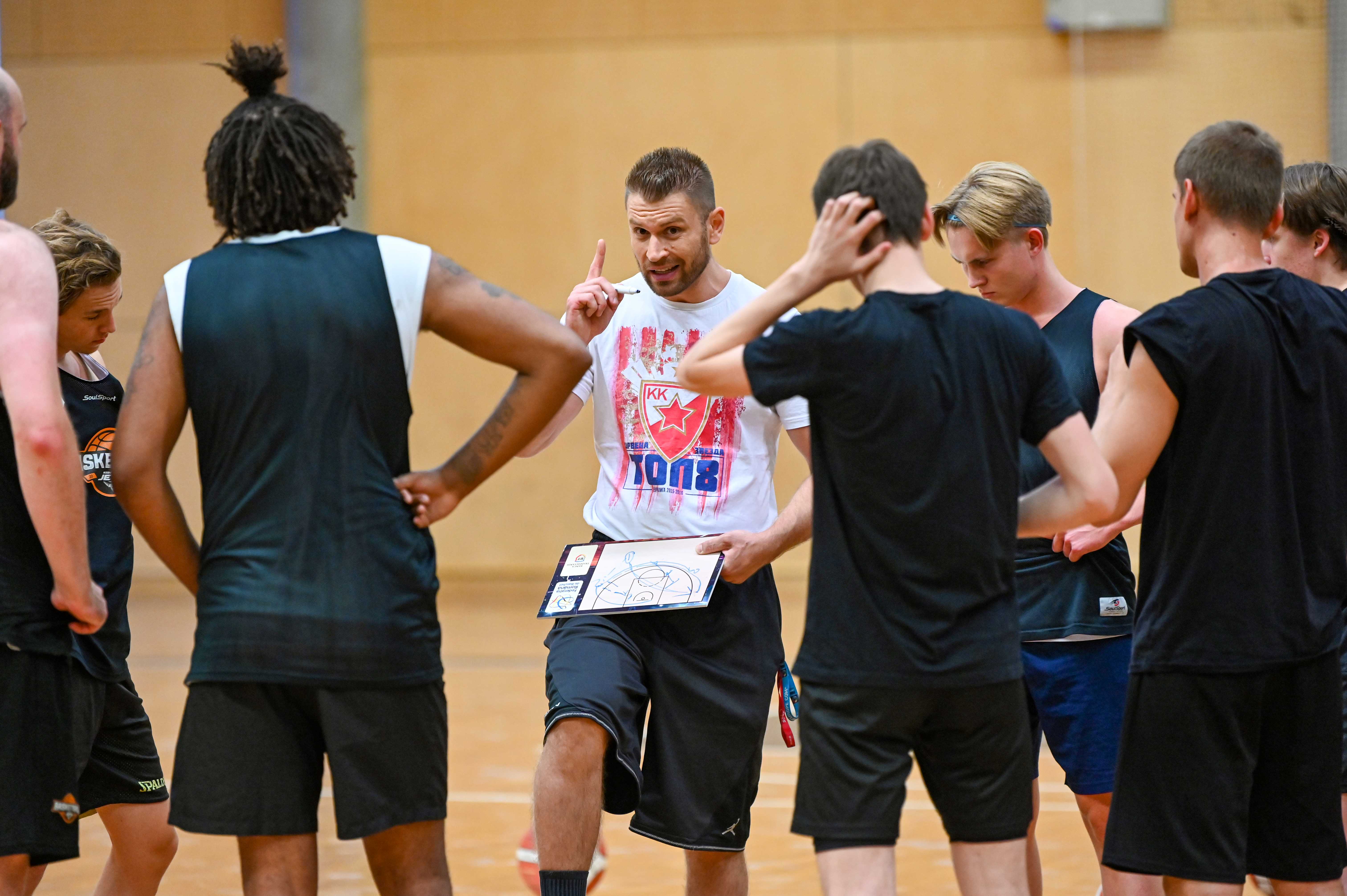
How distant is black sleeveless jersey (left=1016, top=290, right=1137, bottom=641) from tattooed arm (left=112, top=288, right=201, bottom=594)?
2101 mm

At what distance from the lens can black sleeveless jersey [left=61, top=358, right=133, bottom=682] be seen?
3.14m

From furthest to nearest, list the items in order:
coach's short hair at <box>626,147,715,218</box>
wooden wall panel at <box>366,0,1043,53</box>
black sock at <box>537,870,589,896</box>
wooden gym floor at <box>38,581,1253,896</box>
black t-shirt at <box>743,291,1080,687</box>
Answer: wooden wall panel at <box>366,0,1043,53</box> → wooden gym floor at <box>38,581,1253,896</box> → coach's short hair at <box>626,147,715,218</box> → black sock at <box>537,870,589,896</box> → black t-shirt at <box>743,291,1080,687</box>

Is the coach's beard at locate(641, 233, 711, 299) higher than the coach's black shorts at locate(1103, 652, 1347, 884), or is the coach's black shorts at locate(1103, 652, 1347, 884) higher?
the coach's beard at locate(641, 233, 711, 299)

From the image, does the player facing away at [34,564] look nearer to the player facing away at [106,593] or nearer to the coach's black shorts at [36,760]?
the coach's black shorts at [36,760]

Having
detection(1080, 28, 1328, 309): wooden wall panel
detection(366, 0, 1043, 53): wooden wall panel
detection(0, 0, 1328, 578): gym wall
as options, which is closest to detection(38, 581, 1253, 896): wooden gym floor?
detection(0, 0, 1328, 578): gym wall

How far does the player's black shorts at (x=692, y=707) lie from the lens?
3541mm

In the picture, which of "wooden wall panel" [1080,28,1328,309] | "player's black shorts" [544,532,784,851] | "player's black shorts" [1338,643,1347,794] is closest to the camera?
"player's black shorts" [1338,643,1347,794]

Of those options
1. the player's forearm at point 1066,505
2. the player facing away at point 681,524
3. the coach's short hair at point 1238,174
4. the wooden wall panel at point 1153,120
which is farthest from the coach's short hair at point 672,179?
the wooden wall panel at point 1153,120

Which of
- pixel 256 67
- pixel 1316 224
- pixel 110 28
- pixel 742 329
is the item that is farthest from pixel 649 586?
pixel 110 28

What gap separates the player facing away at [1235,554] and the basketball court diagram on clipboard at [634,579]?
1047mm

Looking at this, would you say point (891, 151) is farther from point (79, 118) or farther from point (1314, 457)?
point (79, 118)

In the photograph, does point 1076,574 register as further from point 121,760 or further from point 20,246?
point 20,246

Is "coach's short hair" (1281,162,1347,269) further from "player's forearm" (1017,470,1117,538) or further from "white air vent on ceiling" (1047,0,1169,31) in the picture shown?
"white air vent on ceiling" (1047,0,1169,31)

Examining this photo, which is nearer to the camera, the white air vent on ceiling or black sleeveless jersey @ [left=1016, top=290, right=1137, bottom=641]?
black sleeveless jersey @ [left=1016, top=290, right=1137, bottom=641]
